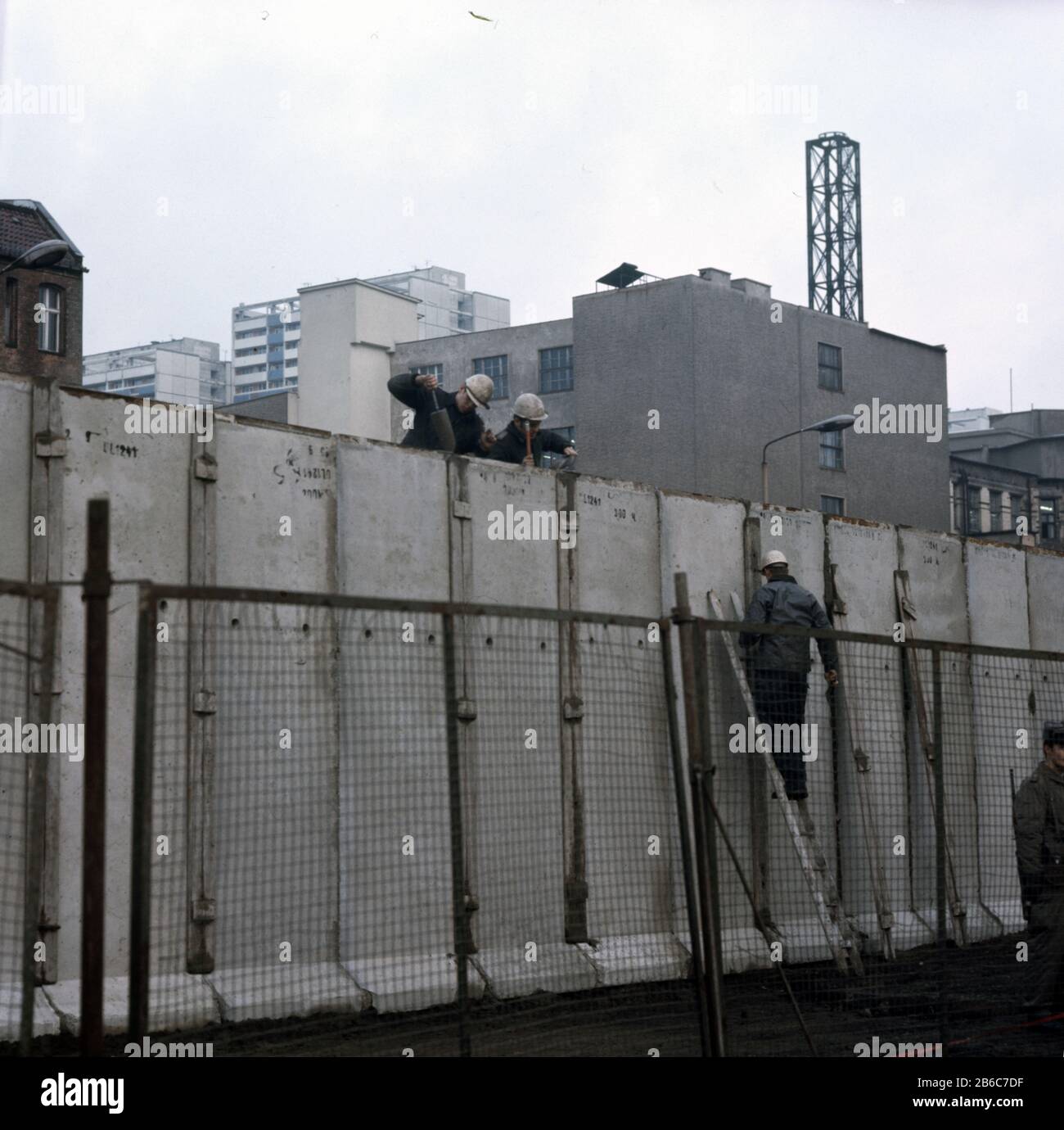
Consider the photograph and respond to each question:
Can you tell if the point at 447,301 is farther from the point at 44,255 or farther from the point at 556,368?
the point at 44,255

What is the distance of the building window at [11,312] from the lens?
50.9 m

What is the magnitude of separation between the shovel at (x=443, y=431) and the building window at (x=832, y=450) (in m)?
43.9

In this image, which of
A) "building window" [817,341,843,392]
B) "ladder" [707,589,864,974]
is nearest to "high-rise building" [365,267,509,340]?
"building window" [817,341,843,392]

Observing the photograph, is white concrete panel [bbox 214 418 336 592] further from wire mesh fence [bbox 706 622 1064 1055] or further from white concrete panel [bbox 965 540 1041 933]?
white concrete panel [bbox 965 540 1041 933]

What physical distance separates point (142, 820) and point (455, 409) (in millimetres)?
7295

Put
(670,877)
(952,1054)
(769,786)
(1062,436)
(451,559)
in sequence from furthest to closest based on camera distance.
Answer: (1062,436)
(769,786)
(451,559)
(952,1054)
(670,877)

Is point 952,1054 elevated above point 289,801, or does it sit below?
below

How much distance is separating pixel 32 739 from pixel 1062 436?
72.9 meters

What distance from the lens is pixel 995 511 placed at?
6856 cm

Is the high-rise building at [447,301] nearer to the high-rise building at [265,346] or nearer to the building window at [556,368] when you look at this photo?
the high-rise building at [265,346]

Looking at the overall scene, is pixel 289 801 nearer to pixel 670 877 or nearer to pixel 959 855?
pixel 670 877

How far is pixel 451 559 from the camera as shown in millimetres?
9688

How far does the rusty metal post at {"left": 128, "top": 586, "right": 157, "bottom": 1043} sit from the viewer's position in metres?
4.75

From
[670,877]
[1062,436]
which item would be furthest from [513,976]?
[1062,436]
